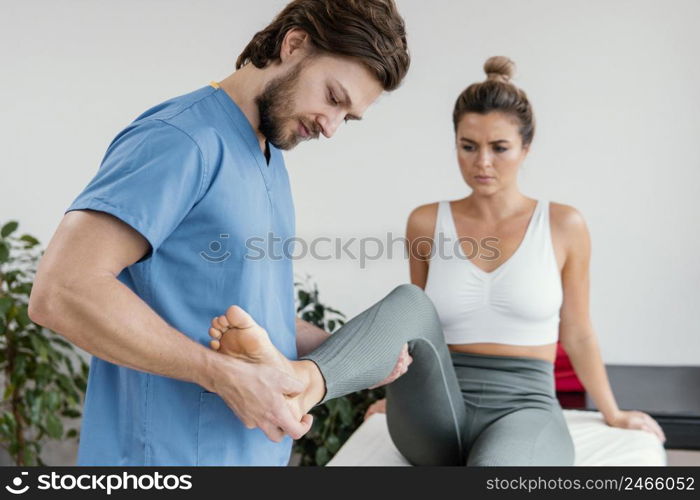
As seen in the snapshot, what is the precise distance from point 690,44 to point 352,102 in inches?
91.5

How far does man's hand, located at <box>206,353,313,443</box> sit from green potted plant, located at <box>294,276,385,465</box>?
164 centimetres

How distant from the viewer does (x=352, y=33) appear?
1.33 m

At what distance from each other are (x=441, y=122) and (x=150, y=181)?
7.61 ft

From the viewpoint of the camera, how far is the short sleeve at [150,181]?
113cm

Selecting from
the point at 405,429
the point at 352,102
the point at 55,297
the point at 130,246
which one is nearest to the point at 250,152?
the point at 352,102

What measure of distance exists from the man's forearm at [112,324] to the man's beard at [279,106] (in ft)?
1.38

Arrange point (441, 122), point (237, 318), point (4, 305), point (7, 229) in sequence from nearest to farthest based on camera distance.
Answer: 1. point (237, 318)
2. point (4, 305)
3. point (7, 229)
4. point (441, 122)

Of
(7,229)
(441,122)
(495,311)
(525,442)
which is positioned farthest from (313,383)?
(441,122)

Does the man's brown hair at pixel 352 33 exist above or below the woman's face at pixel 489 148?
above

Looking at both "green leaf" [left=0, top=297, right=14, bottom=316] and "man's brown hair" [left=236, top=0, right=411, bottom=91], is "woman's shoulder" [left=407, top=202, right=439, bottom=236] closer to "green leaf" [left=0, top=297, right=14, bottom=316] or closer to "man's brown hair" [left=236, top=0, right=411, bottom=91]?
"man's brown hair" [left=236, top=0, right=411, bottom=91]

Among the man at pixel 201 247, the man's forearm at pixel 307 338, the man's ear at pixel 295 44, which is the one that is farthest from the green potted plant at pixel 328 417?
the man's ear at pixel 295 44

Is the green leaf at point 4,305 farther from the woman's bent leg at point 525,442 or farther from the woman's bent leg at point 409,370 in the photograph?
the woman's bent leg at point 525,442

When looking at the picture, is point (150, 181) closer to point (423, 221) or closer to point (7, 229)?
point (423, 221)

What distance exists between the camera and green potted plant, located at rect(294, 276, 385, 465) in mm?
2955
